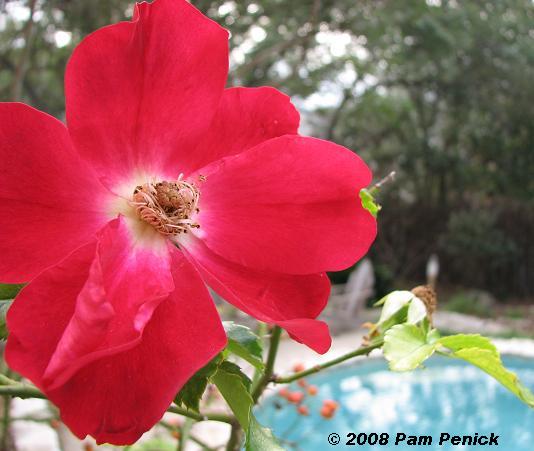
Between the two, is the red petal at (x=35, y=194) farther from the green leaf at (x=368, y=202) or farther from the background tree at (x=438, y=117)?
the background tree at (x=438, y=117)

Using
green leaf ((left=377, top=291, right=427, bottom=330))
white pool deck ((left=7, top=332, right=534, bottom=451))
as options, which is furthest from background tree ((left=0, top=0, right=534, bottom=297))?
green leaf ((left=377, top=291, right=427, bottom=330))

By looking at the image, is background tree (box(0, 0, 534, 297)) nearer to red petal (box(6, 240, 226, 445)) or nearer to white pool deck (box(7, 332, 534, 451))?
white pool deck (box(7, 332, 534, 451))

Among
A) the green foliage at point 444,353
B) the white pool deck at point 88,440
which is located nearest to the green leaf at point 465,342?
the green foliage at point 444,353

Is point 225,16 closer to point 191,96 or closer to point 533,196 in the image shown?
point 191,96

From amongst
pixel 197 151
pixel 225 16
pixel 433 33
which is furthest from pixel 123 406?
pixel 433 33

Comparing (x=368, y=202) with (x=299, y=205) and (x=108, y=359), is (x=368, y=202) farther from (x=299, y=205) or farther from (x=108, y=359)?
(x=108, y=359)

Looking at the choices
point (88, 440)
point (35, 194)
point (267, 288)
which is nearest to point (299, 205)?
point (267, 288)
